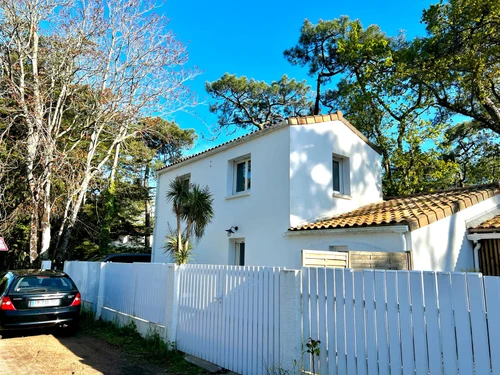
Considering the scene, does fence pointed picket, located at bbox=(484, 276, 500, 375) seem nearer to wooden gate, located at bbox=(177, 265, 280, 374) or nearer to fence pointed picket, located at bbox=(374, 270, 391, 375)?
fence pointed picket, located at bbox=(374, 270, 391, 375)

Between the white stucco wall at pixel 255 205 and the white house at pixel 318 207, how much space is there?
0.11 ft

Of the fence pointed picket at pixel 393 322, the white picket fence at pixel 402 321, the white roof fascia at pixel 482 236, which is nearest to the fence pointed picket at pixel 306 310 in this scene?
the white picket fence at pixel 402 321

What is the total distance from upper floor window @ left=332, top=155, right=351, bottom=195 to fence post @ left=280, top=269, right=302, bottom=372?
827 cm

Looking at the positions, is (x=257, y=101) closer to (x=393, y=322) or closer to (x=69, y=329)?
(x=69, y=329)

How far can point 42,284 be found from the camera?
829 centimetres

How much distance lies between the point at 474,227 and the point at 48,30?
1854cm

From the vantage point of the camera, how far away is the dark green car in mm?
7605

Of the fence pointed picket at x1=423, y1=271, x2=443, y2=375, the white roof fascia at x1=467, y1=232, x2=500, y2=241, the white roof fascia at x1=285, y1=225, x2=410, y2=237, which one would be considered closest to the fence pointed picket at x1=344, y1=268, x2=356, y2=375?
the fence pointed picket at x1=423, y1=271, x2=443, y2=375

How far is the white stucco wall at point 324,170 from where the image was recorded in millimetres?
11094

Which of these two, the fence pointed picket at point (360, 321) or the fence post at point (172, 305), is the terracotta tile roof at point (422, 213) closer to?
the fence post at point (172, 305)

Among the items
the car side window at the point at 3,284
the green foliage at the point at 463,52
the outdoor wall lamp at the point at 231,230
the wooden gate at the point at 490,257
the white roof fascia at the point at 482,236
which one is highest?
the green foliage at the point at 463,52

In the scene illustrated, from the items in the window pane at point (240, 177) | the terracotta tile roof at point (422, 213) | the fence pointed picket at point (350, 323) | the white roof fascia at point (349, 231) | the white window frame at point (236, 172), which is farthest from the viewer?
the window pane at point (240, 177)

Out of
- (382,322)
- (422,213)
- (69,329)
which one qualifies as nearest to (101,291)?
(69,329)

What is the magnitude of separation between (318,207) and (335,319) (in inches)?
292
